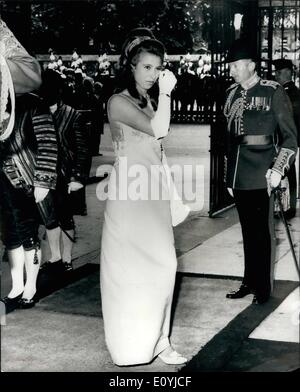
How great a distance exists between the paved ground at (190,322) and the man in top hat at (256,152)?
0.35 metres

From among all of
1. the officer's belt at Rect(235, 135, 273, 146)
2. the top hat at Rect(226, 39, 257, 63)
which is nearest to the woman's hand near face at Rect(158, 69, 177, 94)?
the top hat at Rect(226, 39, 257, 63)

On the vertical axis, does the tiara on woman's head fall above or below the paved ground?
above

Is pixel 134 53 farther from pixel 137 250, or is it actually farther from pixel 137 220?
pixel 137 250

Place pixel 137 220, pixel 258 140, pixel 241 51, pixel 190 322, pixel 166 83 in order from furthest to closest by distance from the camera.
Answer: pixel 258 140 < pixel 241 51 < pixel 190 322 < pixel 137 220 < pixel 166 83

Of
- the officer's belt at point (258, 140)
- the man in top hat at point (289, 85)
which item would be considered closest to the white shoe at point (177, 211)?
the officer's belt at point (258, 140)

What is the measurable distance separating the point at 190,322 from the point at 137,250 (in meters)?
1.27

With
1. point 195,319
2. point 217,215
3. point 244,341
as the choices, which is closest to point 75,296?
point 195,319

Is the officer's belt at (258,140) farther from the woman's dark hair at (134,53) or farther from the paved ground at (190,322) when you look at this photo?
the woman's dark hair at (134,53)

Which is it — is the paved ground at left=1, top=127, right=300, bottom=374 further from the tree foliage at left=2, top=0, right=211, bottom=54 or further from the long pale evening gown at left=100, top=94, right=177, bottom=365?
the tree foliage at left=2, top=0, right=211, bottom=54

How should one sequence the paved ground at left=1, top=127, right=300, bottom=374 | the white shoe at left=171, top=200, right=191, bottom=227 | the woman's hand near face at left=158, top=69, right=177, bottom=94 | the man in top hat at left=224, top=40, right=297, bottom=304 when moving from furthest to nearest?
the man in top hat at left=224, top=40, right=297, bottom=304, the paved ground at left=1, top=127, right=300, bottom=374, the white shoe at left=171, top=200, right=191, bottom=227, the woman's hand near face at left=158, top=69, right=177, bottom=94

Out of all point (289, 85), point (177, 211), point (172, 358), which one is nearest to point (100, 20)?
point (289, 85)

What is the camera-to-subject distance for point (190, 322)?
16.9 feet

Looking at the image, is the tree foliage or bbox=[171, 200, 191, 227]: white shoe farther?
the tree foliage

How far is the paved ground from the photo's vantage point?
4395 millimetres
